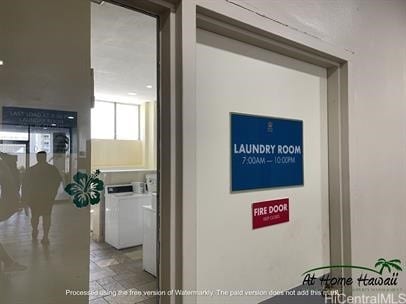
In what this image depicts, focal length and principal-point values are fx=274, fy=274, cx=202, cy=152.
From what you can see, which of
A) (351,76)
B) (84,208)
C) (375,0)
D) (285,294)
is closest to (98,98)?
(84,208)

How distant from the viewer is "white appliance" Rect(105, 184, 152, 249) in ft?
3.81

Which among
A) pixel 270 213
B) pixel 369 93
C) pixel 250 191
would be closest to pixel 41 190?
pixel 250 191

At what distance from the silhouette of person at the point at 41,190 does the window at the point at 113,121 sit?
18 cm

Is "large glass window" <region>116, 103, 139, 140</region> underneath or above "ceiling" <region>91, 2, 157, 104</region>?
underneath

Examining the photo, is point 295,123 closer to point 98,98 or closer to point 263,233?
point 263,233

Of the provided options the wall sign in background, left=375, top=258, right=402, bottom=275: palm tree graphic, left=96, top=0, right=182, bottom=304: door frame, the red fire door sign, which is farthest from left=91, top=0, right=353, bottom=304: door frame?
left=375, top=258, right=402, bottom=275: palm tree graphic

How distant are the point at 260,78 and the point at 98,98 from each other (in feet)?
2.54

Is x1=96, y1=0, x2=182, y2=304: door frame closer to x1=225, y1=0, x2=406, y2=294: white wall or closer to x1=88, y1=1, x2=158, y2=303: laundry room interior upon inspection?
x1=88, y1=1, x2=158, y2=303: laundry room interior

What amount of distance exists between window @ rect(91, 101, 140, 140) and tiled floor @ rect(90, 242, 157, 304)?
42 cm

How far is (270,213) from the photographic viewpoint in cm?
136

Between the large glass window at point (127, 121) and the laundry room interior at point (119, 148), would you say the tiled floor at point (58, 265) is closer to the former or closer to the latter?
the laundry room interior at point (119, 148)

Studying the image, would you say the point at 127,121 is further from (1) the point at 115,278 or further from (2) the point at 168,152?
(1) the point at 115,278

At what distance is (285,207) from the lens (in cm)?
142

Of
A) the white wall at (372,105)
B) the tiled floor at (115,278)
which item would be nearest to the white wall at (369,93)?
the white wall at (372,105)
